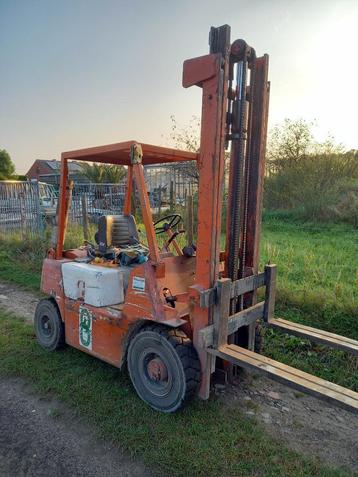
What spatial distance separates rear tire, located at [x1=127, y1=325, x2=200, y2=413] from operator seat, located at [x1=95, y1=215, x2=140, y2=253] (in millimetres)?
1288

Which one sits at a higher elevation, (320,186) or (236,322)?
(320,186)

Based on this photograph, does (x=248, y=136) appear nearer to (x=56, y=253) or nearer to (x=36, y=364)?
(x=56, y=253)

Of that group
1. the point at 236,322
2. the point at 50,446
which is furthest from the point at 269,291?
the point at 50,446

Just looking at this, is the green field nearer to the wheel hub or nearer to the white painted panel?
A: the wheel hub

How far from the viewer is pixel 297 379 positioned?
8.06 feet

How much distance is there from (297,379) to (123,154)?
2.66 metres

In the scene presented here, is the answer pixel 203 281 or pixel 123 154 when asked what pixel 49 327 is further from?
pixel 203 281

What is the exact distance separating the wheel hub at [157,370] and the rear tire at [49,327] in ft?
5.06

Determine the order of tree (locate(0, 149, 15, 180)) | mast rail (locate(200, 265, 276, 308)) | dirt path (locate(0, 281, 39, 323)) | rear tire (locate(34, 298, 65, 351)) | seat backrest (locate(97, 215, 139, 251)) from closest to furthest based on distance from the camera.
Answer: mast rail (locate(200, 265, 276, 308)) < seat backrest (locate(97, 215, 139, 251)) < rear tire (locate(34, 298, 65, 351)) < dirt path (locate(0, 281, 39, 323)) < tree (locate(0, 149, 15, 180))

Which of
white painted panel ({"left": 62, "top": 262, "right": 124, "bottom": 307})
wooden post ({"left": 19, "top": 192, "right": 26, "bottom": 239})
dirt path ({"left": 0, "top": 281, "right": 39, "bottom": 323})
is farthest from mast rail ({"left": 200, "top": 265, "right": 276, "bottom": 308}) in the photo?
wooden post ({"left": 19, "top": 192, "right": 26, "bottom": 239})

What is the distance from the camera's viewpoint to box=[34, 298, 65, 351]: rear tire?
13.9 feet

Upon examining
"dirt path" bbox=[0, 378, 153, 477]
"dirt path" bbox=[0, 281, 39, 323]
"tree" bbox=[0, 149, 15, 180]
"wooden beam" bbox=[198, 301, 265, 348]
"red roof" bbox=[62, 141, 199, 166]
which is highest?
"tree" bbox=[0, 149, 15, 180]

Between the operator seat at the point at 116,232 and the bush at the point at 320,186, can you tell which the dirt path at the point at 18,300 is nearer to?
the operator seat at the point at 116,232

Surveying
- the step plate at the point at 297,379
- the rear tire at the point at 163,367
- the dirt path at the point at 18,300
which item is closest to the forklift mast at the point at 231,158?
the rear tire at the point at 163,367
